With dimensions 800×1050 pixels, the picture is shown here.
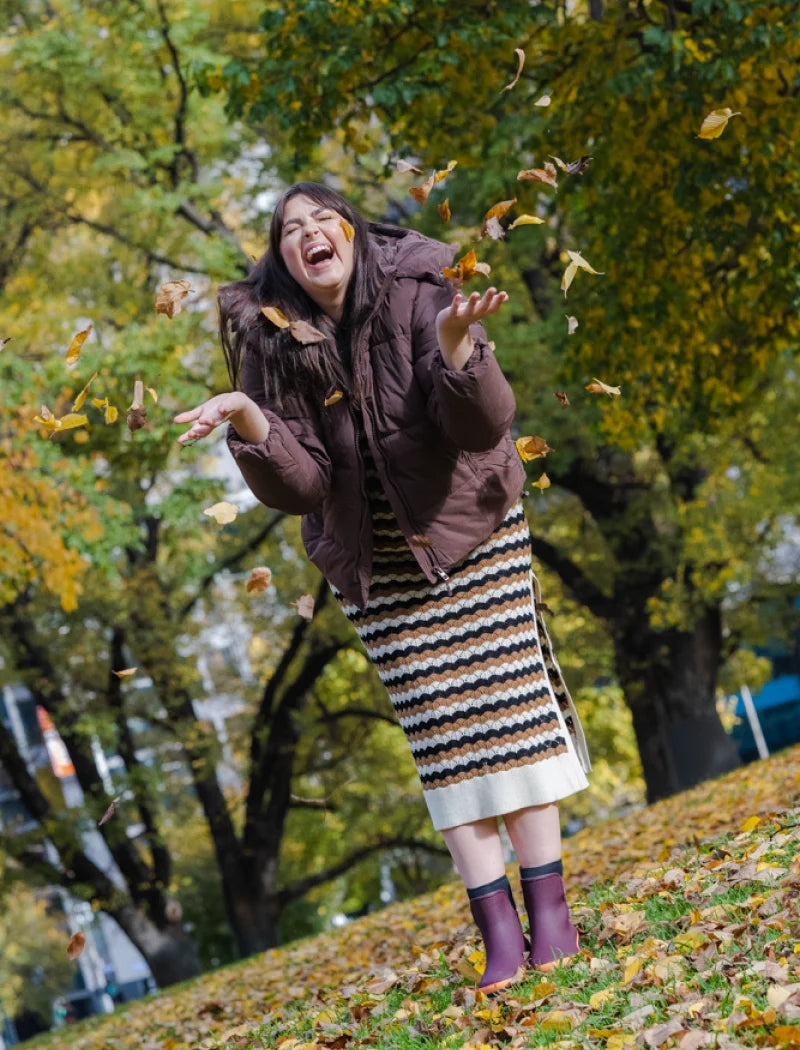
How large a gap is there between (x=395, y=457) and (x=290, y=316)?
514mm

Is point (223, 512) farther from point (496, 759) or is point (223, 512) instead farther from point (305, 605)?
point (496, 759)

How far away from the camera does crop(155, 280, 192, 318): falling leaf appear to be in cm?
391

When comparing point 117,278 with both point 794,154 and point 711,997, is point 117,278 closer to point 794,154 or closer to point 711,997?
point 794,154

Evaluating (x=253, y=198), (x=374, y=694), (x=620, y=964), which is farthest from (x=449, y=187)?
(x=620, y=964)

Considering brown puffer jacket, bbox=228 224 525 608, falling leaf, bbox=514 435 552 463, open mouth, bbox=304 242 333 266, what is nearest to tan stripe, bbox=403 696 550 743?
brown puffer jacket, bbox=228 224 525 608

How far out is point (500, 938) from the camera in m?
3.70

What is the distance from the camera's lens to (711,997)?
290 cm

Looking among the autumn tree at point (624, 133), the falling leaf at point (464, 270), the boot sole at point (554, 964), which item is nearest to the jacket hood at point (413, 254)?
the falling leaf at point (464, 270)

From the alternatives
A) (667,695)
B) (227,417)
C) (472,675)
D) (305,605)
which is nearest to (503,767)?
(472,675)

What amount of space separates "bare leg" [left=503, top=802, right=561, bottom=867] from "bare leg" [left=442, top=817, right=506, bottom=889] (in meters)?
0.06

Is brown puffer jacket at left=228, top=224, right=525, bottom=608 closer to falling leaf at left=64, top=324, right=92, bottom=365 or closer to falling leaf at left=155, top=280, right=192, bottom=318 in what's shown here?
falling leaf at left=155, top=280, right=192, bottom=318

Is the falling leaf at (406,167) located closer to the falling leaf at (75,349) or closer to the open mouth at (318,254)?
the open mouth at (318,254)

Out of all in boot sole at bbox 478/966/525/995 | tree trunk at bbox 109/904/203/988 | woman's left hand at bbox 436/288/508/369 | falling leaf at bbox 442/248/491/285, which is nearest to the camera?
woman's left hand at bbox 436/288/508/369

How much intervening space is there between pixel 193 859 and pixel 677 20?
22.1 m
